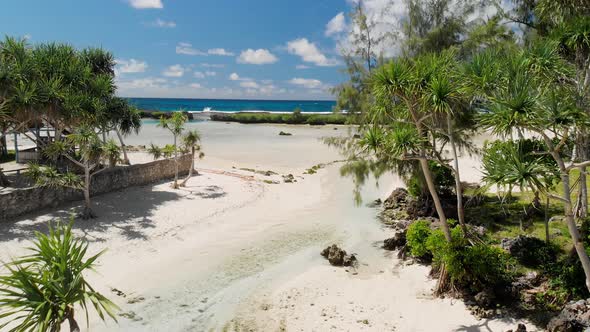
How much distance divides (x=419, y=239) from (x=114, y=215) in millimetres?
12766

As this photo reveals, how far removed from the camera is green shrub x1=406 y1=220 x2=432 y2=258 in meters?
13.6

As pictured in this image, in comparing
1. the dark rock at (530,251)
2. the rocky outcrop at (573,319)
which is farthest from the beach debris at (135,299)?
the dark rock at (530,251)

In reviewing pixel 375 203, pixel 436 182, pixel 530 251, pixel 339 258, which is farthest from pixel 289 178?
pixel 530 251

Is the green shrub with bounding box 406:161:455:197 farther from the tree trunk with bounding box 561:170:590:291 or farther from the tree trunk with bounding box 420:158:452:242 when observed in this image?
the tree trunk with bounding box 561:170:590:291

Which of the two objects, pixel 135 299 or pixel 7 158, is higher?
pixel 7 158

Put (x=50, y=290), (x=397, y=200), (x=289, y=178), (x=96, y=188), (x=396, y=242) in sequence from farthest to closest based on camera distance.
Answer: (x=289, y=178) < (x=397, y=200) < (x=96, y=188) < (x=396, y=242) < (x=50, y=290)

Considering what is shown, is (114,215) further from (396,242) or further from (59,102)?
(396,242)

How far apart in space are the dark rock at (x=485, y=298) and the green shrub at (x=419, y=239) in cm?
300

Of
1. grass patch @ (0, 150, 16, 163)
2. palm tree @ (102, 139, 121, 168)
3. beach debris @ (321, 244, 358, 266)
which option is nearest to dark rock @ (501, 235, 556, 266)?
beach debris @ (321, 244, 358, 266)

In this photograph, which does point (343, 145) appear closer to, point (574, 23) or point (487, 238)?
point (487, 238)

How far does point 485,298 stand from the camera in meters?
10.4

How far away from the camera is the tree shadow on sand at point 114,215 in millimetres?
15633

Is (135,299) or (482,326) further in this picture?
(135,299)

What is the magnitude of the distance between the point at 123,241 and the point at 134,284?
11.8 ft
